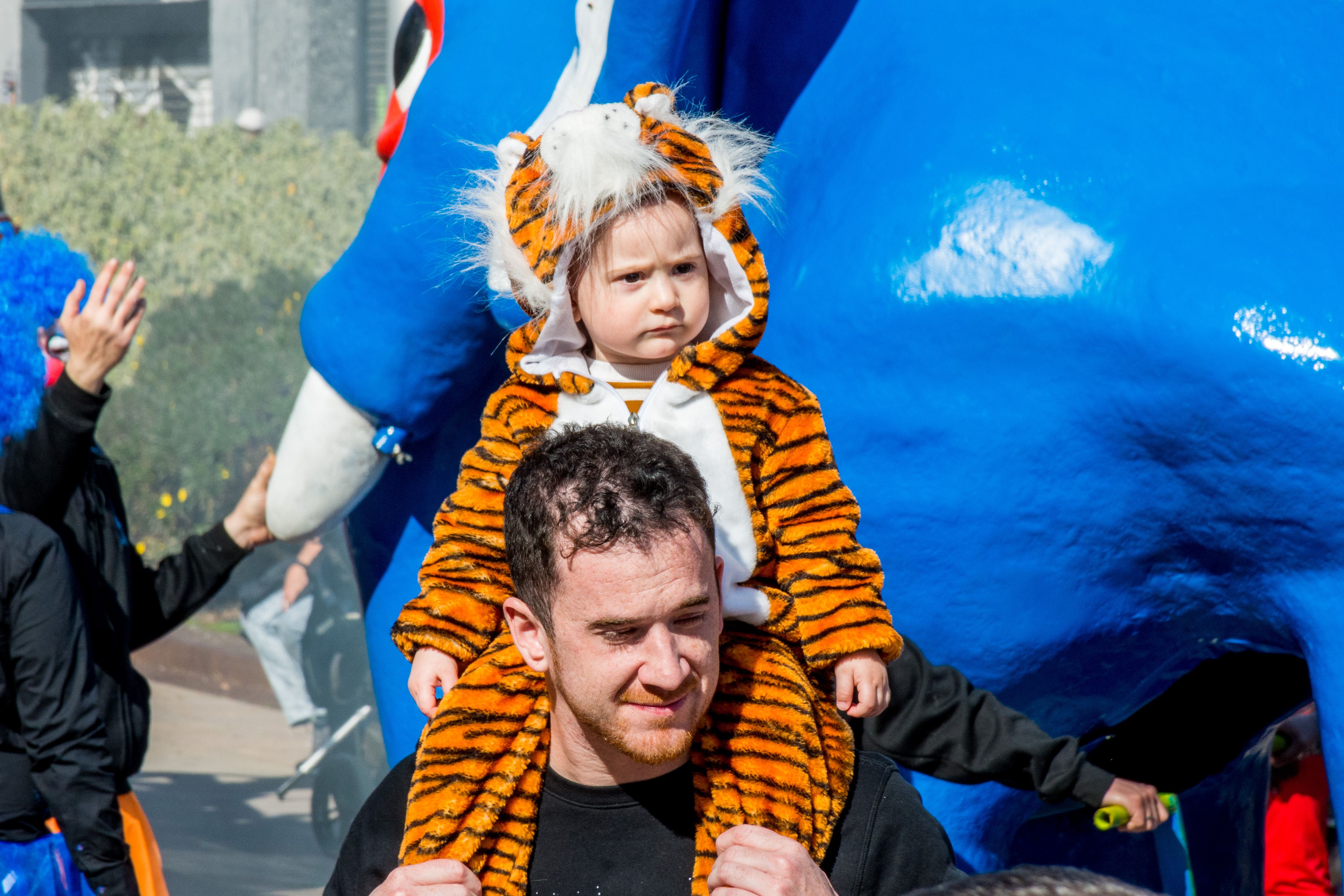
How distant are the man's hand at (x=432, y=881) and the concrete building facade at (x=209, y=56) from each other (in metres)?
12.5

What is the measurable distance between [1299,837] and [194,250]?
9467 millimetres

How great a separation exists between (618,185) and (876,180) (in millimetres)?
567

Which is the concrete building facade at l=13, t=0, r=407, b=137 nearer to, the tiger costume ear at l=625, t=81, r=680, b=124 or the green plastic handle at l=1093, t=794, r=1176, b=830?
the tiger costume ear at l=625, t=81, r=680, b=124

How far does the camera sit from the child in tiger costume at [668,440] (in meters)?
1.73

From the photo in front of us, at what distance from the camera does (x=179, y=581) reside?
331cm

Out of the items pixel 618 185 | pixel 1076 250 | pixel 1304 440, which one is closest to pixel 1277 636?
pixel 1304 440

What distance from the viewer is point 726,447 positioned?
6.07ft

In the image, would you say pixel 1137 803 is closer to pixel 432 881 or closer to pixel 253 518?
pixel 432 881

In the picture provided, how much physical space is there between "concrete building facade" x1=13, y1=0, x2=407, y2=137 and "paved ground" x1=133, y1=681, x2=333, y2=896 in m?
7.40

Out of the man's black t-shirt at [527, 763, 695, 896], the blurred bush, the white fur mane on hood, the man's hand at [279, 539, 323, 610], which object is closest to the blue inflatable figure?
the white fur mane on hood

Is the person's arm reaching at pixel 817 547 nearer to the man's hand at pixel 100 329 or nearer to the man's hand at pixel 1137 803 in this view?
the man's hand at pixel 1137 803

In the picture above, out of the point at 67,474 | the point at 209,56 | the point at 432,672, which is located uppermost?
the point at 209,56

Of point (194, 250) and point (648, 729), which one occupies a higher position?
point (194, 250)

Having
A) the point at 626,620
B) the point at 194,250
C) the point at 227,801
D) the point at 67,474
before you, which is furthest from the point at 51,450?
the point at 194,250
